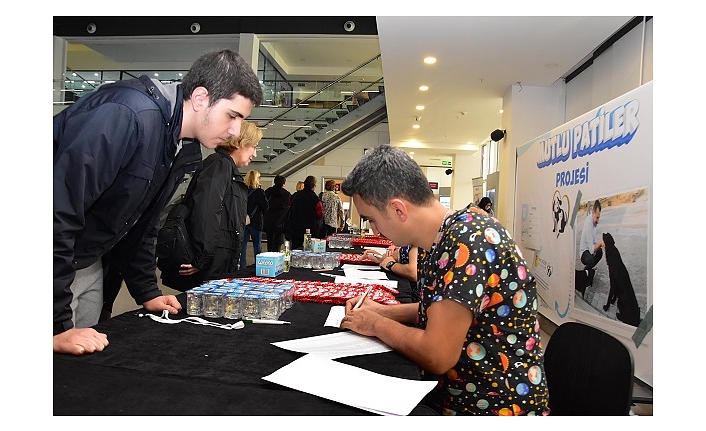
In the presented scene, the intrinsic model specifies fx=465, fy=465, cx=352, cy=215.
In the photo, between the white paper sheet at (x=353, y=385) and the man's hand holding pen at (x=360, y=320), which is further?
the man's hand holding pen at (x=360, y=320)

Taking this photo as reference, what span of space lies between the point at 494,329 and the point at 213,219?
1557 mm

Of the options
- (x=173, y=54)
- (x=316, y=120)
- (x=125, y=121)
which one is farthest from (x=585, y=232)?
(x=173, y=54)

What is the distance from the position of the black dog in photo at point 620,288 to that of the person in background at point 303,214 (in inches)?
166

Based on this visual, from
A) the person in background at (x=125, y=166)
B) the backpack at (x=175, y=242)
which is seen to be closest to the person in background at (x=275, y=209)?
the backpack at (x=175, y=242)

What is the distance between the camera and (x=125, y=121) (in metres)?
1.12

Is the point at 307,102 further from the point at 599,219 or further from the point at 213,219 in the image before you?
the point at 213,219

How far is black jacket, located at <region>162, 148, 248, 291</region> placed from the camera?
2219mm

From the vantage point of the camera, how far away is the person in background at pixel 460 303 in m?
1.01

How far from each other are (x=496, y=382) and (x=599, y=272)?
7.66ft

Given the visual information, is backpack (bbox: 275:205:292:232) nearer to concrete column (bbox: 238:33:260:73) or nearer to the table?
concrete column (bbox: 238:33:260:73)

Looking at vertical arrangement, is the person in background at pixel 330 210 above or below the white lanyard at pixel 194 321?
above

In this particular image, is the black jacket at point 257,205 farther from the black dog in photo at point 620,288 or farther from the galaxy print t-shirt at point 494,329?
the galaxy print t-shirt at point 494,329
